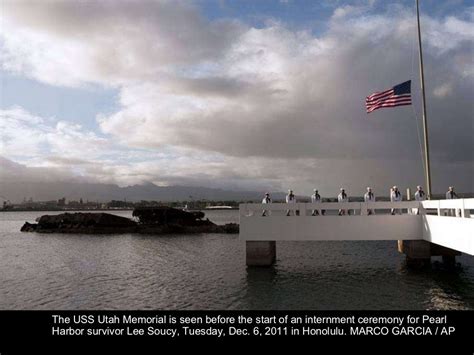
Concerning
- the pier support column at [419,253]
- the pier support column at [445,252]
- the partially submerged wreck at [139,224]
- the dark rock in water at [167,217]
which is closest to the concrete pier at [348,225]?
the pier support column at [419,253]

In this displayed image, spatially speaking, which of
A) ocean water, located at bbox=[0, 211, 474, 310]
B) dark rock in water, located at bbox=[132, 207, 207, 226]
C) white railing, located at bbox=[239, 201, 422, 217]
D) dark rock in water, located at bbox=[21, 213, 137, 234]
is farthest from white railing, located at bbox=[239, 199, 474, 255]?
dark rock in water, located at bbox=[132, 207, 207, 226]

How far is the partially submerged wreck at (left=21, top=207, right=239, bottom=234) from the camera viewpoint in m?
73.8

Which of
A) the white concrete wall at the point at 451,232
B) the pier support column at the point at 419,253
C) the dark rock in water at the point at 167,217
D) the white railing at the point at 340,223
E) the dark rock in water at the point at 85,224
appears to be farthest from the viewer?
the dark rock in water at the point at 167,217

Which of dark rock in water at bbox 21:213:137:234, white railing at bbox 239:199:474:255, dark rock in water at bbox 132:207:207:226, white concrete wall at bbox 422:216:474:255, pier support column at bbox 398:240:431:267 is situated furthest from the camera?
dark rock in water at bbox 132:207:207:226

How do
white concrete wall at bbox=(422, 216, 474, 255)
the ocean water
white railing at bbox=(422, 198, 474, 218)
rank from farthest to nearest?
the ocean water
white railing at bbox=(422, 198, 474, 218)
white concrete wall at bbox=(422, 216, 474, 255)

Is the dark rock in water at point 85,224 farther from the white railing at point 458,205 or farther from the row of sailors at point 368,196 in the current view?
the white railing at point 458,205

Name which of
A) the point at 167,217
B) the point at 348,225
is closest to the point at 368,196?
the point at 348,225

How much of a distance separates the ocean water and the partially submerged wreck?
40.1 m

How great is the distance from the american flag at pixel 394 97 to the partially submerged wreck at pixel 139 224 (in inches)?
1910

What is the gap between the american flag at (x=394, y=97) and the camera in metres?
24.6

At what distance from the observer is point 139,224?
80.1 metres

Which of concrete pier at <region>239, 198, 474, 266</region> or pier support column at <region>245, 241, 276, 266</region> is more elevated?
concrete pier at <region>239, 198, 474, 266</region>

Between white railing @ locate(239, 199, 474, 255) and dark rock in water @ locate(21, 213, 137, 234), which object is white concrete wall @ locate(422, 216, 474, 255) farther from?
dark rock in water @ locate(21, 213, 137, 234)
